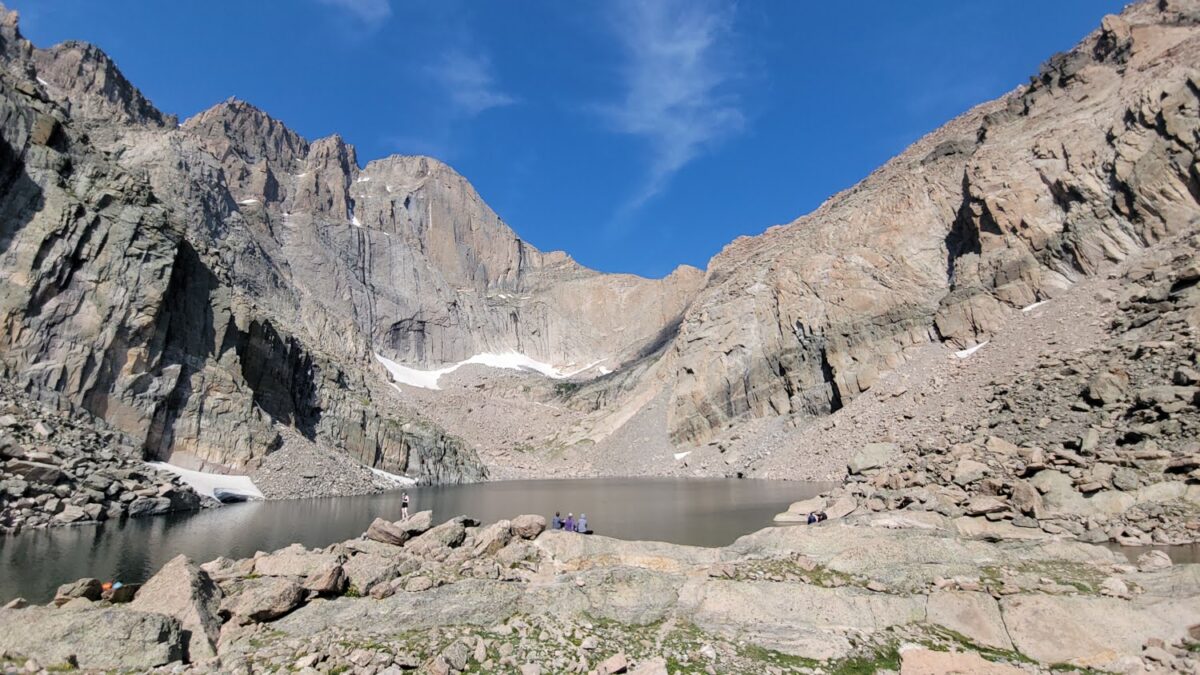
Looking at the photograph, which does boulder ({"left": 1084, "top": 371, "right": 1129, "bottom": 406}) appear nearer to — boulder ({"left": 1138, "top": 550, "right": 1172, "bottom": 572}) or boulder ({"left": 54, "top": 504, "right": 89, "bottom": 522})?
boulder ({"left": 1138, "top": 550, "right": 1172, "bottom": 572})

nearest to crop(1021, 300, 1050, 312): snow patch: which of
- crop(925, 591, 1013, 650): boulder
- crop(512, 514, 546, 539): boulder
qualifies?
crop(925, 591, 1013, 650): boulder

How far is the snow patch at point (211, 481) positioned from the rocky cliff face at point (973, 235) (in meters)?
59.1

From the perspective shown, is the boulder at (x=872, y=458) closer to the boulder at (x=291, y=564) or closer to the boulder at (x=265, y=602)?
the boulder at (x=291, y=564)

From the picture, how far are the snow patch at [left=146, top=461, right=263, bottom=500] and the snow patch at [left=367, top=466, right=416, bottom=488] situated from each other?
73.3 ft

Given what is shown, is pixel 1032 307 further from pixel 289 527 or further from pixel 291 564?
pixel 291 564

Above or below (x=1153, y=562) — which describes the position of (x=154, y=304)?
above

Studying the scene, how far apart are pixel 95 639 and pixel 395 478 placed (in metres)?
70.5

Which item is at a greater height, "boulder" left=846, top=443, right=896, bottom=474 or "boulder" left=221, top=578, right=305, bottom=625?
"boulder" left=846, top=443, right=896, bottom=474

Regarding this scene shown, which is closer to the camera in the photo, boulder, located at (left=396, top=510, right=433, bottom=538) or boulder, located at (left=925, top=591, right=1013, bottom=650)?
boulder, located at (left=925, top=591, right=1013, bottom=650)

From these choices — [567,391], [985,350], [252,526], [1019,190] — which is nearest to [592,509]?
[252,526]

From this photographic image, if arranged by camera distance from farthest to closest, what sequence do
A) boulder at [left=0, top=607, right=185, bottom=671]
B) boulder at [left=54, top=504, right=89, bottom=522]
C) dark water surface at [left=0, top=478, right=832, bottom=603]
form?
boulder at [left=54, top=504, right=89, bottom=522], dark water surface at [left=0, top=478, right=832, bottom=603], boulder at [left=0, top=607, right=185, bottom=671]

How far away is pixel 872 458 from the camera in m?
40.3

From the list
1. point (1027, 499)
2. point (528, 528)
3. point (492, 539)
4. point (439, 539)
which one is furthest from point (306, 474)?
point (1027, 499)

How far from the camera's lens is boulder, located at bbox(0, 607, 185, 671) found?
991 centimetres
